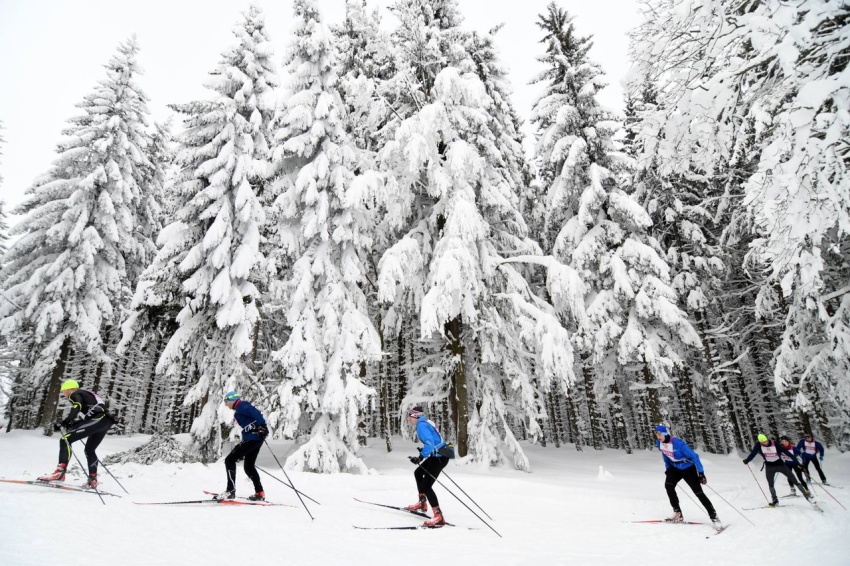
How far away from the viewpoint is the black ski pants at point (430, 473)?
690 cm

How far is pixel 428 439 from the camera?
717 centimetres

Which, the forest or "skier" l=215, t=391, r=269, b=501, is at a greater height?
the forest

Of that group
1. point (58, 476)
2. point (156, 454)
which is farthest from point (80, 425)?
point (156, 454)

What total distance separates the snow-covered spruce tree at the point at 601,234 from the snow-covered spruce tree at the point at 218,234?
1173 cm

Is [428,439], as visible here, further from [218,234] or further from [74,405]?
[218,234]

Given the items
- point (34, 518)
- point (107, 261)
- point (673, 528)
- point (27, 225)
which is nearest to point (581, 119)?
point (673, 528)

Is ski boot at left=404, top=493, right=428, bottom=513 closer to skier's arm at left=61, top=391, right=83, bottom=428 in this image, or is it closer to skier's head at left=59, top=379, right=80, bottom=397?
skier's arm at left=61, top=391, right=83, bottom=428

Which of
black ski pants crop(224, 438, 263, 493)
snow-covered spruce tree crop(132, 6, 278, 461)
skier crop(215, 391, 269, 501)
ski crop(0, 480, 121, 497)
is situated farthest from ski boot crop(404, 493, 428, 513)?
snow-covered spruce tree crop(132, 6, 278, 461)

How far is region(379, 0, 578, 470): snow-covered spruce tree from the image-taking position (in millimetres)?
12656

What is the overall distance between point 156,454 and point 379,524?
8.30 meters

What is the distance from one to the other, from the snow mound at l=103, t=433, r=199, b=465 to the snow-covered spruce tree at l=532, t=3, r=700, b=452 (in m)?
13.4

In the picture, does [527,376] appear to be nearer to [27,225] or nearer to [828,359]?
[828,359]

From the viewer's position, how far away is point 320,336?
1293 cm

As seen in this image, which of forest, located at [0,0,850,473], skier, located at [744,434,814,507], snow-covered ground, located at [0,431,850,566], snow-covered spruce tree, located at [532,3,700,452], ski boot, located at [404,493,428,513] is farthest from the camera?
snow-covered spruce tree, located at [532,3,700,452]
